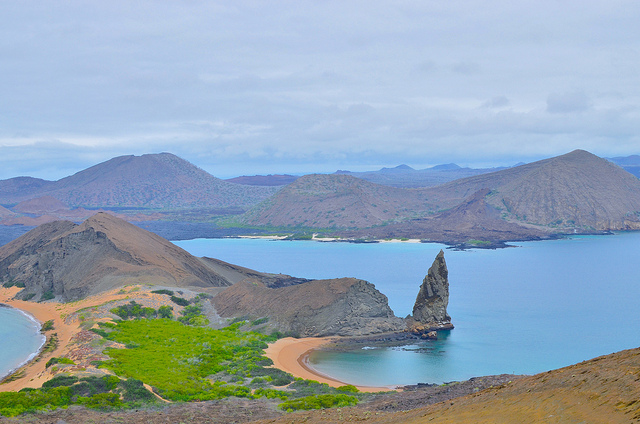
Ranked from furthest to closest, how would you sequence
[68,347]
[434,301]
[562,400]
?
[434,301], [68,347], [562,400]

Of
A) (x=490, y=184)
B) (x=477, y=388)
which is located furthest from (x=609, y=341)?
(x=490, y=184)

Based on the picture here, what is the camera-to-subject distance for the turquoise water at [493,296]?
42312 millimetres

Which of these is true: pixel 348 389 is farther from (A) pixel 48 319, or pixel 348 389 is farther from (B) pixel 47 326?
(A) pixel 48 319

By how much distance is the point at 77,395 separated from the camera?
91.6 ft

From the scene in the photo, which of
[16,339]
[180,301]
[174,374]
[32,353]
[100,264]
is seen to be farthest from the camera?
[100,264]

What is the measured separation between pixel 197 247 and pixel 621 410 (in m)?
122

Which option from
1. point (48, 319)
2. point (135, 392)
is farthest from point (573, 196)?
point (135, 392)

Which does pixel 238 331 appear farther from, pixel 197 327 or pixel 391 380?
pixel 391 380

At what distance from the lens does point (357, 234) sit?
5812 inches

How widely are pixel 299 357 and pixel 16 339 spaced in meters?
23.9

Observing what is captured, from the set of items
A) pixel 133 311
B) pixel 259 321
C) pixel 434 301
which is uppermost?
pixel 434 301

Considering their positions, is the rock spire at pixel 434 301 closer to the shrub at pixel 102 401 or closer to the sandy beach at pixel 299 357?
the sandy beach at pixel 299 357

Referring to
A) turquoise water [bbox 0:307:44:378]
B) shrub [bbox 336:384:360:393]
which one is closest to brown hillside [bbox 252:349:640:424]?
shrub [bbox 336:384:360:393]

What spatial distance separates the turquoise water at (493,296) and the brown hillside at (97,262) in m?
22.6
